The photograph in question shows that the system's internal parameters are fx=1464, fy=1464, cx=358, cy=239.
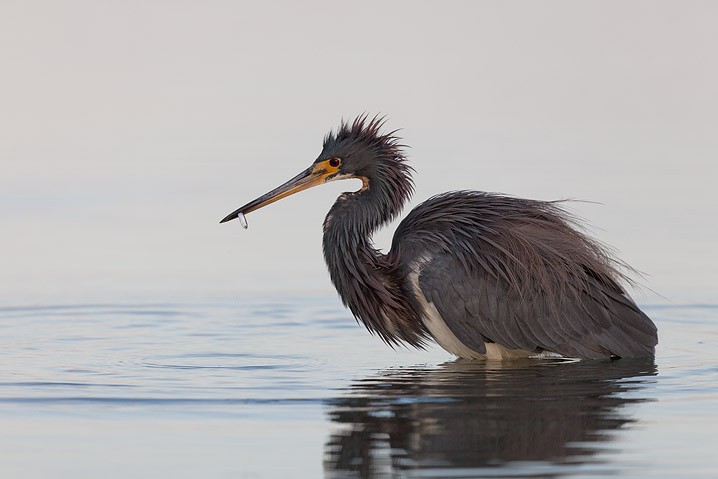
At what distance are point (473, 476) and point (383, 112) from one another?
1342 cm

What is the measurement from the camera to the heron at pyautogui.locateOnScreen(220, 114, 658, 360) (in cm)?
1092

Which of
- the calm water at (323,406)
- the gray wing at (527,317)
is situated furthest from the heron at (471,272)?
the calm water at (323,406)

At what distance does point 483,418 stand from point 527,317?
109 inches

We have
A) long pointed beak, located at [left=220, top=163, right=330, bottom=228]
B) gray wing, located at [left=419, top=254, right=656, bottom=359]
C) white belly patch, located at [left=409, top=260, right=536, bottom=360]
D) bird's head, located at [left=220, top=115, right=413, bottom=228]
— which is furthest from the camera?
long pointed beak, located at [left=220, top=163, right=330, bottom=228]

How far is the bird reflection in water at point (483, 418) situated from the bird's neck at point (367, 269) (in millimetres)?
662

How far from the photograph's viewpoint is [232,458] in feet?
24.1

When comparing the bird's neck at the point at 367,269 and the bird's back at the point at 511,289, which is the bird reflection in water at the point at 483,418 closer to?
the bird's back at the point at 511,289

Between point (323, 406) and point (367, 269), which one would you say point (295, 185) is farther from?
point (323, 406)

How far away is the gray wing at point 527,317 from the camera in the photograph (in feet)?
35.6

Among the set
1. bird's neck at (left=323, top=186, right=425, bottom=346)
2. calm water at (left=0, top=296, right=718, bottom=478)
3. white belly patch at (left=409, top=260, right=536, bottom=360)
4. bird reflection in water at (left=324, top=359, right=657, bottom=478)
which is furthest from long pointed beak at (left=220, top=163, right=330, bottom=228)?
bird reflection in water at (left=324, top=359, right=657, bottom=478)

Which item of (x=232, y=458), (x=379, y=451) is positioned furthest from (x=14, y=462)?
(x=379, y=451)

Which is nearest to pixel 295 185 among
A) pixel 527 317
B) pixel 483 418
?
pixel 527 317

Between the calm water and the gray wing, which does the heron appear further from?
the calm water

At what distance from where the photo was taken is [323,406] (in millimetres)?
8797
